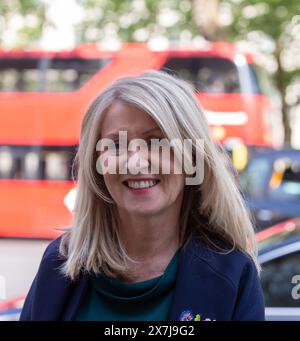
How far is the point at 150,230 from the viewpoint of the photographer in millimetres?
1330

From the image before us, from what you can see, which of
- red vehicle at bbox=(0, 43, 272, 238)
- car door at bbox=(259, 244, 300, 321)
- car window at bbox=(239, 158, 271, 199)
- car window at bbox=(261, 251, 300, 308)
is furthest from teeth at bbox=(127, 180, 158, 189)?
red vehicle at bbox=(0, 43, 272, 238)

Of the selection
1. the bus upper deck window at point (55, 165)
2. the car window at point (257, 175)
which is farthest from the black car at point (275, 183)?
the bus upper deck window at point (55, 165)

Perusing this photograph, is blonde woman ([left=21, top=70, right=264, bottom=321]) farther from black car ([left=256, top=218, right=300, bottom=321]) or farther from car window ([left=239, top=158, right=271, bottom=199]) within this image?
car window ([left=239, top=158, right=271, bottom=199])

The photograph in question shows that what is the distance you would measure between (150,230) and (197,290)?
166mm

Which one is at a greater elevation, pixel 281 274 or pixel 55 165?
pixel 55 165

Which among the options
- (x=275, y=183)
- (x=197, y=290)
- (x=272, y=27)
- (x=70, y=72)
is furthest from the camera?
(x=272, y=27)

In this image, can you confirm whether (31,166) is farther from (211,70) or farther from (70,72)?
(211,70)

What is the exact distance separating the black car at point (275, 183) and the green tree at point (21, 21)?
5703mm

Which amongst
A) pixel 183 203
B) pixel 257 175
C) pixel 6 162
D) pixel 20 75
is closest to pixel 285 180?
pixel 257 175

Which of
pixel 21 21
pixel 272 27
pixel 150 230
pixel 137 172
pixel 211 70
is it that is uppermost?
pixel 21 21

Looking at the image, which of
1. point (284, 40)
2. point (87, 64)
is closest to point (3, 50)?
point (87, 64)

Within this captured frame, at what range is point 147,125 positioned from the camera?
1.27 meters

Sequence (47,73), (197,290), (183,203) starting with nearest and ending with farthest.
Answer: (197,290)
(183,203)
(47,73)

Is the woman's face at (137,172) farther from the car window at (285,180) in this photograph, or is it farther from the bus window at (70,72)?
the bus window at (70,72)
